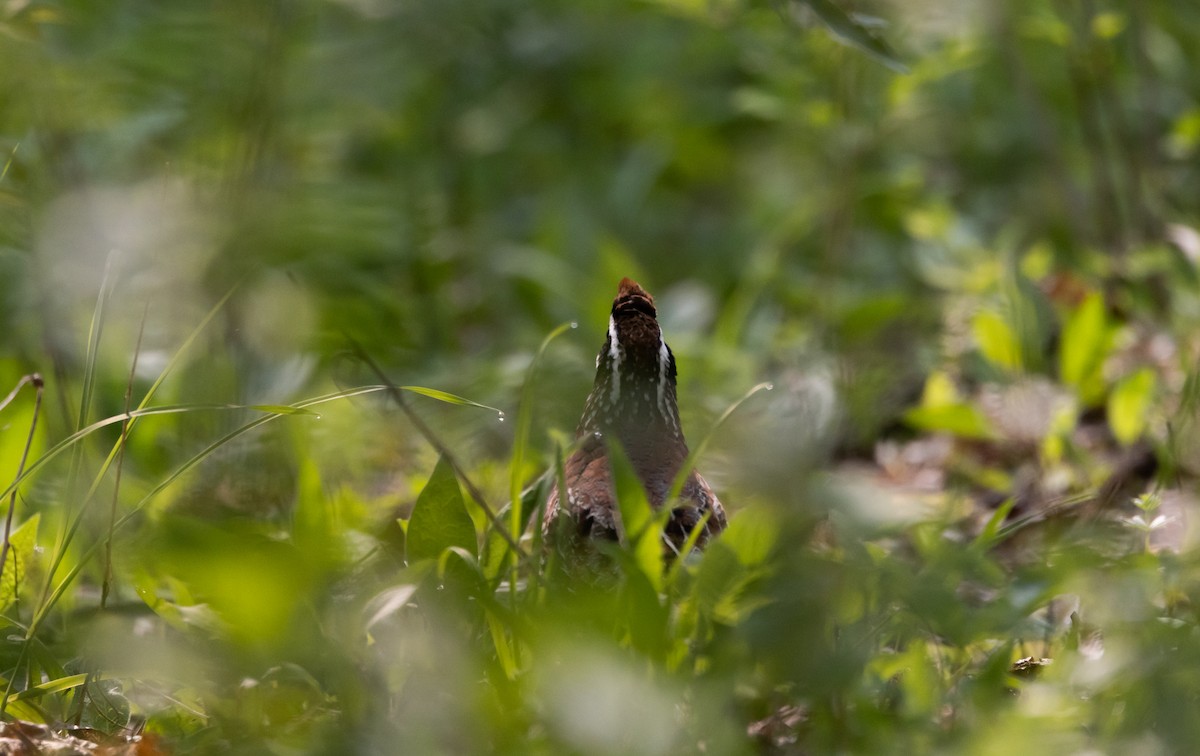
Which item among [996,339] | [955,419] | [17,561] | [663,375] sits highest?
[663,375]

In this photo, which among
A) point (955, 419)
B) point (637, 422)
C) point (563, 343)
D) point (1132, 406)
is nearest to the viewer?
point (637, 422)

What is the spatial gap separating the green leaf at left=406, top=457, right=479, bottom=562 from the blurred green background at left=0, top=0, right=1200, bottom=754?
0.8 inches

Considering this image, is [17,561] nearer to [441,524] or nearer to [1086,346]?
[441,524]

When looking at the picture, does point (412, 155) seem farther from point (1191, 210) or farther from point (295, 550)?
point (295, 550)

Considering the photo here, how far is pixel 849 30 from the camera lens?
218 centimetres

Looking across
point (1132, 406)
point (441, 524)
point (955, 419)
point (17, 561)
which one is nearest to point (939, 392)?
point (955, 419)

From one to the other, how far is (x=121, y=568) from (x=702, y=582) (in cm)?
125

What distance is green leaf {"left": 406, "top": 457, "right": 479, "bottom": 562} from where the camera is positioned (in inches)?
104

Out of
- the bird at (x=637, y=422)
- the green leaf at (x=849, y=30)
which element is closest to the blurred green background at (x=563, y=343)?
the green leaf at (x=849, y=30)

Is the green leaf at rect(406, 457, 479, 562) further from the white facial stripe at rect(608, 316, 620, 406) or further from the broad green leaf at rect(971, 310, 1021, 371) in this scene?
the broad green leaf at rect(971, 310, 1021, 371)

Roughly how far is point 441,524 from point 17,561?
94cm

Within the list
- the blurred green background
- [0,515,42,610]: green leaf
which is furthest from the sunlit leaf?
[0,515,42,610]: green leaf

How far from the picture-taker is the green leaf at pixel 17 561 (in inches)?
105

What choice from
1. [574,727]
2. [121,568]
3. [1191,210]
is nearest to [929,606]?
[574,727]
